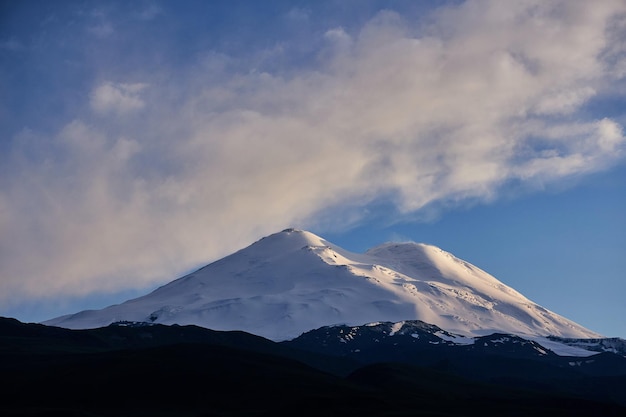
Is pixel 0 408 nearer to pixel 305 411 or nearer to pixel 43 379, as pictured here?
pixel 43 379

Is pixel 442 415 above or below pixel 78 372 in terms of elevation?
below

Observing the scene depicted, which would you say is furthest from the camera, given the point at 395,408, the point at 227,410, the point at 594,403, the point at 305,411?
the point at 594,403

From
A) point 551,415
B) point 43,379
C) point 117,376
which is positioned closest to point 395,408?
point 551,415

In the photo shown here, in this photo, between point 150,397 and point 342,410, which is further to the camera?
point 150,397

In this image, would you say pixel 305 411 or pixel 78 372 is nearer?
pixel 305 411

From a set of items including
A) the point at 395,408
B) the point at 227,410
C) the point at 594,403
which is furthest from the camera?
the point at 594,403

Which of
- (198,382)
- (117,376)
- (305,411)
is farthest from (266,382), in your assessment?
(305,411)

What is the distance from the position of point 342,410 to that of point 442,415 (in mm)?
17251

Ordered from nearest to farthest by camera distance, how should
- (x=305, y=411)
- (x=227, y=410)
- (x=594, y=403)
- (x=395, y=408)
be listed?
(x=305, y=411)
(x=395, y=408)
(x=227, y=410)
(x=594, y=403)

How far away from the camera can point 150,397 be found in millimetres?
185250

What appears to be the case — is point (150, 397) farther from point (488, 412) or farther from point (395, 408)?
point (488, 412)

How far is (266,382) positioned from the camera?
197 metres

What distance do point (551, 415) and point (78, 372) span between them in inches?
3966

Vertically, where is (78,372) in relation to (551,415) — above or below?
above
